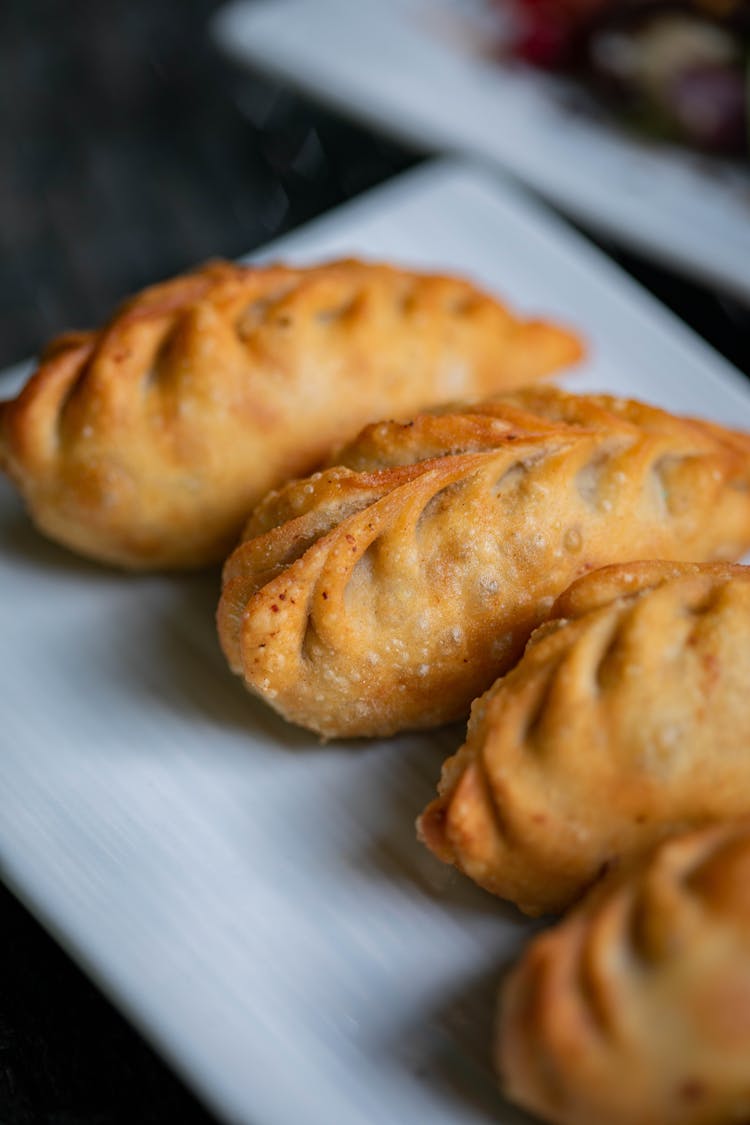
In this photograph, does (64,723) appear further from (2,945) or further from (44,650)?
(2,945)

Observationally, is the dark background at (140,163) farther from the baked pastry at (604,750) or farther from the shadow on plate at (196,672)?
the baked pastry at (604,750)

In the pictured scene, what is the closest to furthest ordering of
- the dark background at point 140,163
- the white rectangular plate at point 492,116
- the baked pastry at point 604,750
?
the baked pastry at point 604,750 < the white rectangular plate at point 492,116 < the dark background at point 140,163

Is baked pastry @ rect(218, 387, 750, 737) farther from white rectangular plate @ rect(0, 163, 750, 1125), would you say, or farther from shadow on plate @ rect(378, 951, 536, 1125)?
shadow on plate @ rect(378, 951, 536, 1125)

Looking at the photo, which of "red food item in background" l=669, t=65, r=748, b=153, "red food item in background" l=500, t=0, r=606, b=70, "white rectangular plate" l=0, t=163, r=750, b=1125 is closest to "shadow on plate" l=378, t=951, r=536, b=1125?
"white rectangular plate" l=0, t=163, r=750, b=1125

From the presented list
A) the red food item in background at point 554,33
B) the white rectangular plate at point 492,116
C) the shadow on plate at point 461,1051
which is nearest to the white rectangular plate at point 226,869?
the shadow on plate at point 461,1051

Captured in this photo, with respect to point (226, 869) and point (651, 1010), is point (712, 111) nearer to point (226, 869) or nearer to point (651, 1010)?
point (226, 869)

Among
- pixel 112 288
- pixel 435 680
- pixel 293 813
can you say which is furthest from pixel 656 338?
pixel 112 288
